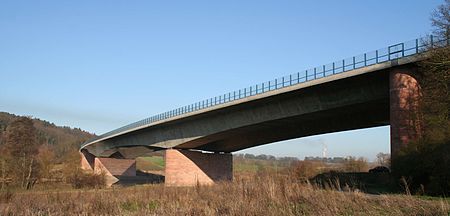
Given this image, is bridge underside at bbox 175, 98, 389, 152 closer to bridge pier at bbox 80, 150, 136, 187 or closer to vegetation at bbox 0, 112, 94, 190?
vegetation at bbox 0, 112, 94, 190

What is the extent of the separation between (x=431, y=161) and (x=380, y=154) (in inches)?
1965

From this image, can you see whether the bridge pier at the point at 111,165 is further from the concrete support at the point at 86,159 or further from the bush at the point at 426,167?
the bush at the point at 426,167

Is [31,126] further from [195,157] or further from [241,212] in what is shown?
[241,212]

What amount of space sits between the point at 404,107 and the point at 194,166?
3447 cm

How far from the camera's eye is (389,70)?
91.7ft

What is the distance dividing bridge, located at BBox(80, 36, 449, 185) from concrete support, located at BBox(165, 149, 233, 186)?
0.42 feet

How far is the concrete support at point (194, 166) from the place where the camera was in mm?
A: 53906

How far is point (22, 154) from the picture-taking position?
182 feet

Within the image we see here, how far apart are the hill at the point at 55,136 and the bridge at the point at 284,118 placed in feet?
125

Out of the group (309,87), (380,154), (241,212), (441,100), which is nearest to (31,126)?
(309,87)

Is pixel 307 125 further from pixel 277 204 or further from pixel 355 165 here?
pixel 277 204

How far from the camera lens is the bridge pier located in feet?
257

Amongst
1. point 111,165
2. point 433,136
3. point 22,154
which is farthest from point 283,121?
point 111,165

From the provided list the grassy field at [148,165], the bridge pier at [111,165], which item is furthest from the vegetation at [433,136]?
the grassy field at [148,165]
